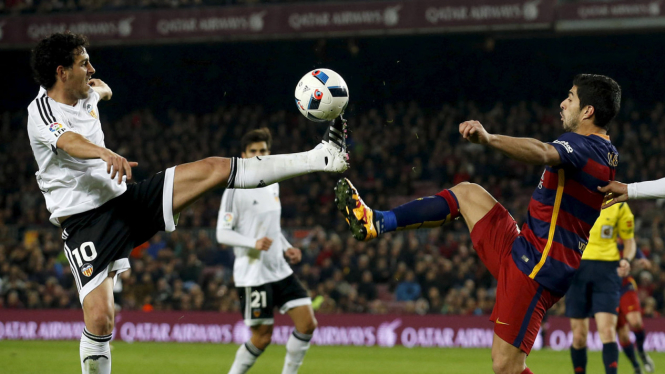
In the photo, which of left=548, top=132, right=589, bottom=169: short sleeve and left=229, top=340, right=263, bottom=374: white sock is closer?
left=548, top=132, right=589, bottom=169: short sleeve

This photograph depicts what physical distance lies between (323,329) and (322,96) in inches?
374

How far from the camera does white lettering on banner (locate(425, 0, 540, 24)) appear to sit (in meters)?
18.0

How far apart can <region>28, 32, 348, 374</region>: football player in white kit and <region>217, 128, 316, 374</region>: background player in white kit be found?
7.17 feet

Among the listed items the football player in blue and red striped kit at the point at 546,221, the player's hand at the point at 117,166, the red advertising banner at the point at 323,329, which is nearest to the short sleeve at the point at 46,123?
the player's hand at the point at 117,166

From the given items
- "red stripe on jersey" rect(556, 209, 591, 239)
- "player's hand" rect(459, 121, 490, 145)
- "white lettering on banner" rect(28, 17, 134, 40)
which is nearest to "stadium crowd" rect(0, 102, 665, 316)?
"white lettering on banner" rect(28, 17, 134, 40)

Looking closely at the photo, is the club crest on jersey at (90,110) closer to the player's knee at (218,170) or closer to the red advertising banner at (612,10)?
the player's knee at (218,170)

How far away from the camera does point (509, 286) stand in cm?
500

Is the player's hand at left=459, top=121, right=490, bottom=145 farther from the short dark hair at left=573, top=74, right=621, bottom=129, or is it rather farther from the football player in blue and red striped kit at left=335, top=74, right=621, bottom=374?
the short dark hair at left=573, top=74, right=621, bottom=129

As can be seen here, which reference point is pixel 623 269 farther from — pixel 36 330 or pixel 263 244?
pixel 36 330

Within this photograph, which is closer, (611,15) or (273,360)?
(273,360)

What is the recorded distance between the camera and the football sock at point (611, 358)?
774cm

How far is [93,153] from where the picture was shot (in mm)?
4641

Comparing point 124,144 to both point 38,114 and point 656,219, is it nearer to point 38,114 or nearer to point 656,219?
point 656,219

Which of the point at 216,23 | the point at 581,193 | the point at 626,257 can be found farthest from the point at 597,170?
the point at 216,23
